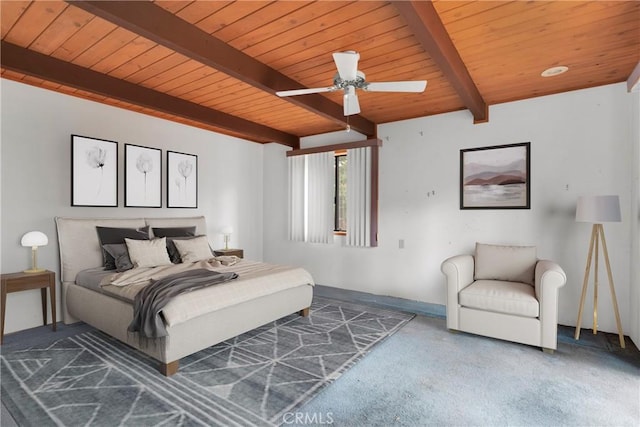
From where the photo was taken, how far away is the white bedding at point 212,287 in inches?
→ 101

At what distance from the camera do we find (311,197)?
557cm

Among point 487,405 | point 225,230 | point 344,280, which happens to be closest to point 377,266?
point 344,280

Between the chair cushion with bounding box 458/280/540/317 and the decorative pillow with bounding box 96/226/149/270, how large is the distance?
3.76m

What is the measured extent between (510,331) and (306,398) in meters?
2.08

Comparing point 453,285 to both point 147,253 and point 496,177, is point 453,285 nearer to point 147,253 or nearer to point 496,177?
point 496,177

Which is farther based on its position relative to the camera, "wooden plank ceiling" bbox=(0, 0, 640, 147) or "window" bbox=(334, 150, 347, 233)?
"window" bbox=(334, 150, 347, 233)

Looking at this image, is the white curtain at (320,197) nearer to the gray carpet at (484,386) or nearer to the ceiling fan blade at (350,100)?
the ceiling fan blade at (350,100)

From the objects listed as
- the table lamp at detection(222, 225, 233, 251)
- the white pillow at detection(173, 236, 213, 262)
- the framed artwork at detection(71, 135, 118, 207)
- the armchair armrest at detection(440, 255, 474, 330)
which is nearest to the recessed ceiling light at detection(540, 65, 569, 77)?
the armchair armrest at detection(440, 255, 474, 330)

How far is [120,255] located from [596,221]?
4.90 meters

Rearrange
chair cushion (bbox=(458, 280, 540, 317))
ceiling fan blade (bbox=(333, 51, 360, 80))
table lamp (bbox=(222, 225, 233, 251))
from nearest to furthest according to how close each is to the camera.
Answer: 1. ceiling fan blade (bbox=(333, 51, 360, 80))
2. chair cushion (bbox=(458, 280, 540, 317))
3. table lamp (bbox=(222, 225, 233, 251))

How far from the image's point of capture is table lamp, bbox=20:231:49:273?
10.6ft

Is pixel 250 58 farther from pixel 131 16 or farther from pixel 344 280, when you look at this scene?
pixel 344 280

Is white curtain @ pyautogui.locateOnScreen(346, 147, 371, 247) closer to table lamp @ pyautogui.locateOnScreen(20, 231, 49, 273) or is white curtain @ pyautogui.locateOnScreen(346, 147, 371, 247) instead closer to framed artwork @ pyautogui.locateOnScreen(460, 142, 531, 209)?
framed artwork @ pyautogui.locateOnScreen(460, 142, 531, 209)

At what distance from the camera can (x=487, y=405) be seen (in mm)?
2141
